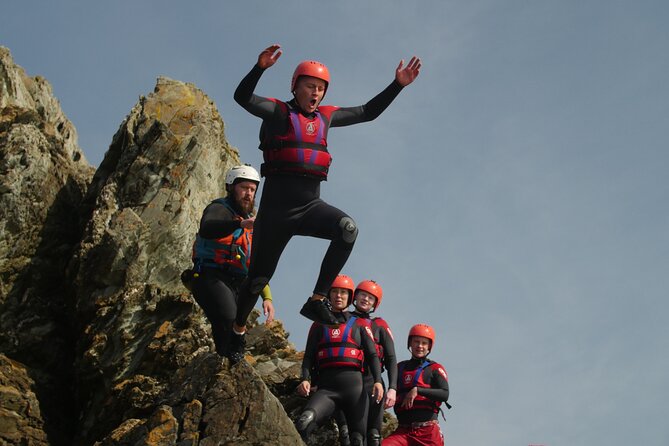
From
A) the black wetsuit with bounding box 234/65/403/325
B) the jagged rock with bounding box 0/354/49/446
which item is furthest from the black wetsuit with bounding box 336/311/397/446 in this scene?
the jagged rock with bounding box 0/354/49/446

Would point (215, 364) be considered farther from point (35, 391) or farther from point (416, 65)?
point (35, 391)

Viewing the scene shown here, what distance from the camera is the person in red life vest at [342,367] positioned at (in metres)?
10.7

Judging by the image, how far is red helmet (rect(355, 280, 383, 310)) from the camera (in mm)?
12109

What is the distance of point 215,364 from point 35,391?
568cm

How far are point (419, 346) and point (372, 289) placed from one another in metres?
1.22

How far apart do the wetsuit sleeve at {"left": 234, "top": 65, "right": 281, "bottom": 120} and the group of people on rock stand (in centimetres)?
1

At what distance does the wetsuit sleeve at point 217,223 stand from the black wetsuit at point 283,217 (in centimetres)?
37

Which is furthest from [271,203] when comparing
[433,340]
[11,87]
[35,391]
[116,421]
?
[11,87]

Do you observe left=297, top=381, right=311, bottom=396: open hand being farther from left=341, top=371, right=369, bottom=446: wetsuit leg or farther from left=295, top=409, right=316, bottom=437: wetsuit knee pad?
left=341, top=371, right=369, bottom=446: wetsuit leg

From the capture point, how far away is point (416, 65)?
896 cm

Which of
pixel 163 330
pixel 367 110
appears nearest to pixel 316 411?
pixel 367 110

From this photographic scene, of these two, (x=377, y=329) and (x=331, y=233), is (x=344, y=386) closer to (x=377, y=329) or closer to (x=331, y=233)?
(x=377, y=329)

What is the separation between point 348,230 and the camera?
320 inches

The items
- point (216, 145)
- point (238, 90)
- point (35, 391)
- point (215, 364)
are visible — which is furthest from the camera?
point (216, 145)
